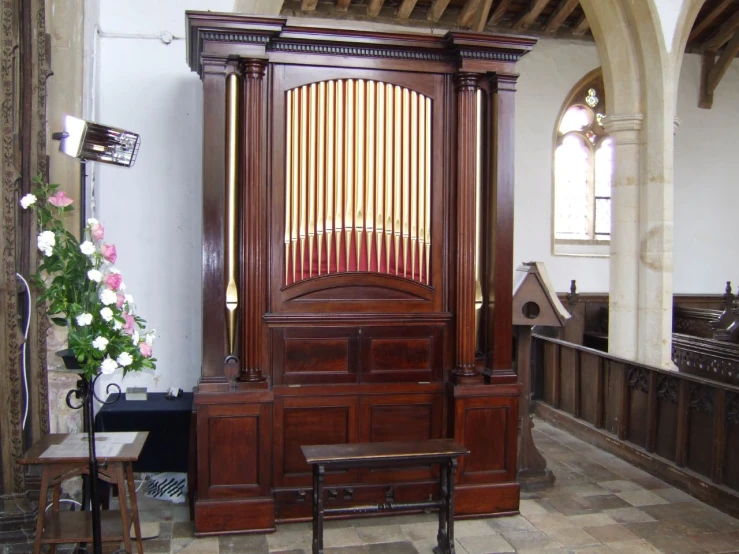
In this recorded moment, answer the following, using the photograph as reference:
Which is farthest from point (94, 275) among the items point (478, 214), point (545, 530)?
point (545, 530)

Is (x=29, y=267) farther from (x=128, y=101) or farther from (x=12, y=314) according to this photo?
(x=128, y=101)

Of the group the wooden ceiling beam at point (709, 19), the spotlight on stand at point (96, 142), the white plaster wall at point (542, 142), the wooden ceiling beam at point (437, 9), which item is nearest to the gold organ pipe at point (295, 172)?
the spotlight on stand at point (96, 142)

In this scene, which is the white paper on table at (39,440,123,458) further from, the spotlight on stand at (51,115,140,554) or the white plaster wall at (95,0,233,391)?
the white plaster wall at (95,0,233,391)

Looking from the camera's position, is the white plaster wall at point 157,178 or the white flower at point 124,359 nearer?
the white flower at point 124,359

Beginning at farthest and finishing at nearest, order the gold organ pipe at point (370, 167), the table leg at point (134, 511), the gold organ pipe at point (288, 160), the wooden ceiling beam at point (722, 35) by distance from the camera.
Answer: the wooden ceiling beam at point (722, 35), the gold organ pipe at point (370, 167), the gold organ pipe at point (288, 160), the table leg at point (134, 511)

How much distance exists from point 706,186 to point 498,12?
161 inches

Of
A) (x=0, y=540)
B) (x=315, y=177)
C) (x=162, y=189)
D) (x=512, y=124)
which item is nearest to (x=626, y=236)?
(x=512, y=124)

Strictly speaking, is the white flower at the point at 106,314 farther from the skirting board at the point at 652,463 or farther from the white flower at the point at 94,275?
the skirting board at the point at 652,463

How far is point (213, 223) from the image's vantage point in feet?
13.9

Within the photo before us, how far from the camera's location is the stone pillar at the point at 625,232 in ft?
21.8

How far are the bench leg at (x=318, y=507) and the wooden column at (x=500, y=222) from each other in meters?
1.34

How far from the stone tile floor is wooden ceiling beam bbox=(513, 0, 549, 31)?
6605mm

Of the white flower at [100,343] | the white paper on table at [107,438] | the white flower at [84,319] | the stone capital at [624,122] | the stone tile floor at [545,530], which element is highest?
the stone capital at [624,122]

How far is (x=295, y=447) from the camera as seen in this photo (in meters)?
4.43
